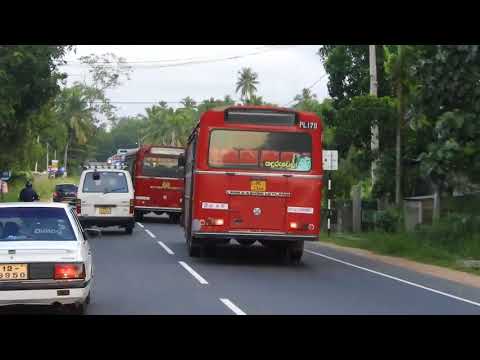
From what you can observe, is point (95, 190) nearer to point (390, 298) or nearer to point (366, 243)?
point (366, 243)

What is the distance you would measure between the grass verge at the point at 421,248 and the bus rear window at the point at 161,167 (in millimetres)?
9919

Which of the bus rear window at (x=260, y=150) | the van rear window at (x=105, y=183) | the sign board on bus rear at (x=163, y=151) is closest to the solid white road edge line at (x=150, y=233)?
the van rear window at (x=105, y=183)

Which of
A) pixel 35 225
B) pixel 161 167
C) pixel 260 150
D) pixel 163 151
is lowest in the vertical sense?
pixel 35 225

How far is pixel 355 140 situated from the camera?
3036 cm

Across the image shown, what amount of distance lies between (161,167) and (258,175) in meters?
17.4

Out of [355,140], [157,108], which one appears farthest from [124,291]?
[157,108]

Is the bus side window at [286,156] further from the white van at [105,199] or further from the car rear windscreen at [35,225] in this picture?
the white van at [105,199]

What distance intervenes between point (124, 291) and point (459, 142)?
11.5m

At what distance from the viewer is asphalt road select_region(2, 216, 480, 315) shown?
11734mm

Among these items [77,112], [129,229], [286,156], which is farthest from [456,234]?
[77,112]

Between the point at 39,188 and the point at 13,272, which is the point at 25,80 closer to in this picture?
the point at 13,272

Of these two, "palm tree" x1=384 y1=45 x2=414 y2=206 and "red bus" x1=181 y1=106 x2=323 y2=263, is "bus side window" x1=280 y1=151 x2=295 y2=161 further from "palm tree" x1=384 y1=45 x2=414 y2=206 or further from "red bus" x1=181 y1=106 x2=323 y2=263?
"palm tree" x1=384 y1=45 x2=414 y2=206

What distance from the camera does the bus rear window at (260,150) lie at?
58.5ft

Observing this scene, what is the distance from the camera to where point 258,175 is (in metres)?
17.7
